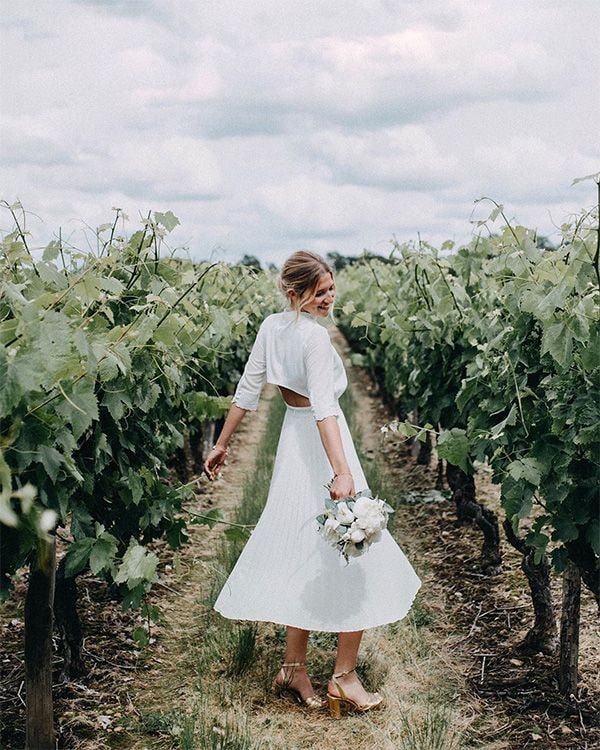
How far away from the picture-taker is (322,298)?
3.54 m

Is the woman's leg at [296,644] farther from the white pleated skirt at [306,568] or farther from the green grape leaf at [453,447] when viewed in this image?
the green grape leaf at [453,447]

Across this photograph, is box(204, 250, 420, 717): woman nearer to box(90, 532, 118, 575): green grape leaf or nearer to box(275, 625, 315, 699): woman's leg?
box(275, 625, 315, 699): woman's leg

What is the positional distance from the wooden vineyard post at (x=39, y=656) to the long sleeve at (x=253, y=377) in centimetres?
108

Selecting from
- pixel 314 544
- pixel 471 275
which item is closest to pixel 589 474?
pixel 314 544

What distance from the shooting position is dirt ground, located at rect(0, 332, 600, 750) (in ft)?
11.4

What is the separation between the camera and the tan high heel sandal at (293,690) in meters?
3.56

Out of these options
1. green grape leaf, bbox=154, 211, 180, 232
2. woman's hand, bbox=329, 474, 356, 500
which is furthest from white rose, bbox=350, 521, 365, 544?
green grape leaf, bbox=154, 211, 180, 232

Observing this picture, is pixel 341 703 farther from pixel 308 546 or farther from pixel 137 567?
pixel 137 567

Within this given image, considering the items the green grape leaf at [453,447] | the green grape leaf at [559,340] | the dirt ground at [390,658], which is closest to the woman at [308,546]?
the dirt ground at [390,658]

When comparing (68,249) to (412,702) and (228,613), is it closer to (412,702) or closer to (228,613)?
(228,613)

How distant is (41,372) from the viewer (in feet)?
7.57

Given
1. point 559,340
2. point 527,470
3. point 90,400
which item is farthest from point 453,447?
point 90,400

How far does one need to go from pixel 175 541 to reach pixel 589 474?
1.75 metres

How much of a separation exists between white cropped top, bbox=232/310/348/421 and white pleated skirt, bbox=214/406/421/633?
0.55 ft
